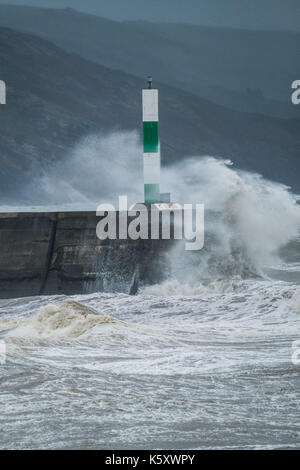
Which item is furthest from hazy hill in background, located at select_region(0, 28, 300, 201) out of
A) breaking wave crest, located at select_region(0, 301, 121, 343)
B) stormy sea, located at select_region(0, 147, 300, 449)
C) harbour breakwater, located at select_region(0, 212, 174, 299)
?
breaking wave crest, located at select_region(0, 301, 121, 343)

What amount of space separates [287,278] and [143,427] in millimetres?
10703

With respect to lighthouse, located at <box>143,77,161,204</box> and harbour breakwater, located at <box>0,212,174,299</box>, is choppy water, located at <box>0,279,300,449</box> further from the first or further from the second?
lighthouse, located at <box>143,77,161,204</box>

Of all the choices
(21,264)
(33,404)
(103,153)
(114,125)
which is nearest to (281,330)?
(33,404)

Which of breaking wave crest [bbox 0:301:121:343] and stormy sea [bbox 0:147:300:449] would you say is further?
breaking wave crest [bbox 0:301:121:343]

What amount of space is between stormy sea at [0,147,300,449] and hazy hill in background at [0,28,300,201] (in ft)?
180

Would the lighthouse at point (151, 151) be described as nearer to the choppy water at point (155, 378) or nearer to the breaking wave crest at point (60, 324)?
the choppy water at point (155, 378)

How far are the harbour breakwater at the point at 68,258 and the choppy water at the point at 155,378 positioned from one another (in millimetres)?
2559

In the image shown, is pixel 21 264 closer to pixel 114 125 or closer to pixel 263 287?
pixel 263 287

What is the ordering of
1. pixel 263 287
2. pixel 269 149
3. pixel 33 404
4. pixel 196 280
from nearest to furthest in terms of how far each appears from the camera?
pixel 33 404 → pixel 263 287 → pixel 196 280 → pixel 269 149

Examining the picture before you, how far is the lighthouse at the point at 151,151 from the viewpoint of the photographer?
18750 mm

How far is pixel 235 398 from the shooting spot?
830 centimetres

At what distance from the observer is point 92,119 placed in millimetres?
90062

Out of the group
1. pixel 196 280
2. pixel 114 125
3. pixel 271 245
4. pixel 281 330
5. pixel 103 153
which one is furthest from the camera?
pixel 114 125

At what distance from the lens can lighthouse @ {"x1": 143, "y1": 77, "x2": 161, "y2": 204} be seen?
18750mm
